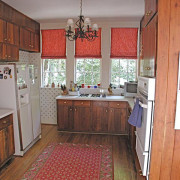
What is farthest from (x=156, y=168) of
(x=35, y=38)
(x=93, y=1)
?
(x=35, y=38)

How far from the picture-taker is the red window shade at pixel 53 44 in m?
4.91

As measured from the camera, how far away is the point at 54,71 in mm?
5129

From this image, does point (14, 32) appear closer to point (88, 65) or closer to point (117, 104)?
point (88, 65)

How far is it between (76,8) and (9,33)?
4.61ft

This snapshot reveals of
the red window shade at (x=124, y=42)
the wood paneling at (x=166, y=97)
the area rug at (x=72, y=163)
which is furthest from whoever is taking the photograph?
the red window shade at (x=124, y=42)

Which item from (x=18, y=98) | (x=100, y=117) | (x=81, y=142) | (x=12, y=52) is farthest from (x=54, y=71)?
(x=81, y=142)

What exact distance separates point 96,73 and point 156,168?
343cm

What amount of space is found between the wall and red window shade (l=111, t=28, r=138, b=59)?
12 centimetres

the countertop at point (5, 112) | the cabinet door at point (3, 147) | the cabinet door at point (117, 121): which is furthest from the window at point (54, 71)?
the cabinet door at point (3, 147)

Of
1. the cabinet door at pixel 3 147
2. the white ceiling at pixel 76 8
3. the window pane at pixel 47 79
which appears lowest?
the cabinet door at pixel 3 147

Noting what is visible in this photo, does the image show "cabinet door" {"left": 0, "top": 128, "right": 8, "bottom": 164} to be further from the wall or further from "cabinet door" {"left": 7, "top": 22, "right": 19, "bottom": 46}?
the wall

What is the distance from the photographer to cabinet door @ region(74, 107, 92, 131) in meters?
4.47

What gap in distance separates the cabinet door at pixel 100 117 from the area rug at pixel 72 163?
679 millimetres

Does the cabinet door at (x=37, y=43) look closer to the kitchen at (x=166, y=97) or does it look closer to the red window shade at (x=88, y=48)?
the red window shade at (x=88, y=48)
